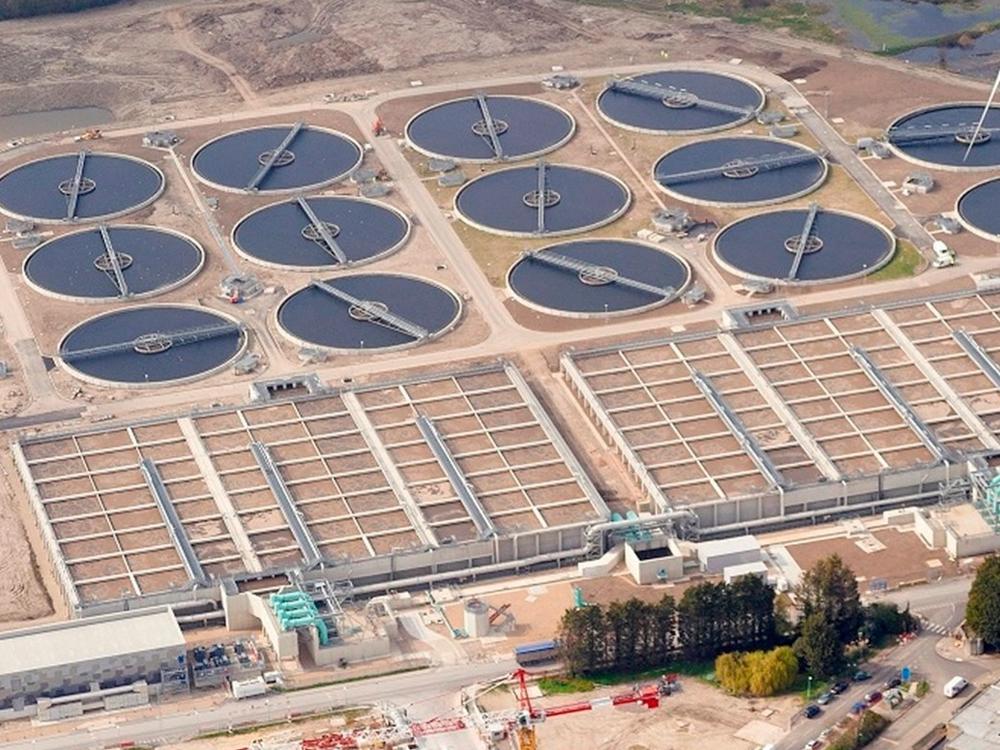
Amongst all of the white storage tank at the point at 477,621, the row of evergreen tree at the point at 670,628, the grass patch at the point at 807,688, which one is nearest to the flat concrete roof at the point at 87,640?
the white storage tank at the point at 477,621

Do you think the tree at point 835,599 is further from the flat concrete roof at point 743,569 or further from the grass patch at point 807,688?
the flat concrete roof at point 743,569

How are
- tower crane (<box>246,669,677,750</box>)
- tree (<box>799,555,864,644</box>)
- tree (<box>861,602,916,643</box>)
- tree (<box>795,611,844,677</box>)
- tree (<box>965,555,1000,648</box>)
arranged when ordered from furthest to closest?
1. tree (<box>861,602,916,643</box>)
2. tree (<box>799,555,864,644</box>)
3. tree (<box>965,555,1000,648</box>)
4. tree (<box>795,611,844,677</box>)
5. tower crane (<box>246,669,677,750</box>)

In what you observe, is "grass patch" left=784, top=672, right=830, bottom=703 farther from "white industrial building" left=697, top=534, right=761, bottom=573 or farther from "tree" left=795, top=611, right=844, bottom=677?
"white industrial building" left=697, top=534, right=761, bottom=573

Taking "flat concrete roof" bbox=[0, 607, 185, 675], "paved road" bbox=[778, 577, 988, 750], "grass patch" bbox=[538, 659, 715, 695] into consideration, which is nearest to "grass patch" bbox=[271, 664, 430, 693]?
"flat concrete roof" bbox=[0, 607, 185, 675]

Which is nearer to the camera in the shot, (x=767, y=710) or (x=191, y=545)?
(x=767, y=710)

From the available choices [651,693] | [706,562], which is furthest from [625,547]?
[651,693]

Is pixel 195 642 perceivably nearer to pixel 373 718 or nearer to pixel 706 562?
pixel 373 718

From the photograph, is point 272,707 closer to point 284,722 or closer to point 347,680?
point 284,722
